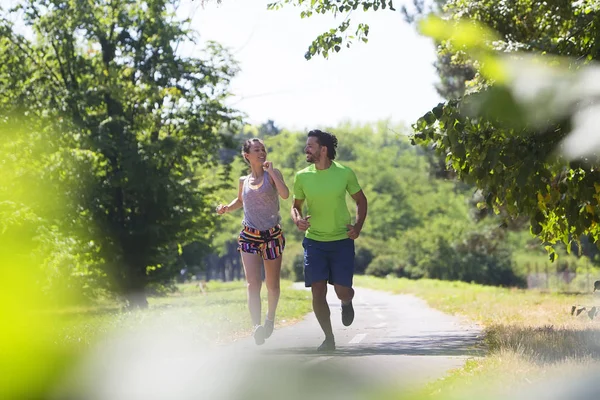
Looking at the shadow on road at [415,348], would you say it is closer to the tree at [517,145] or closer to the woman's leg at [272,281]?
the woman's leg at [272,281]

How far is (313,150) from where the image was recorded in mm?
8852

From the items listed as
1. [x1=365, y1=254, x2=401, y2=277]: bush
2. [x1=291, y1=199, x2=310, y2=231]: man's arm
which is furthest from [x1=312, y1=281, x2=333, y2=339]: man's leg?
[x1=365, y1=254, x2=401, y2=277]: bush

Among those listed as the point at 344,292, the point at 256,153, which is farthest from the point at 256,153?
the point at 344,292

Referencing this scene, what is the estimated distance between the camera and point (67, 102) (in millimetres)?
31656

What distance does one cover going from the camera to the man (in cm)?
883

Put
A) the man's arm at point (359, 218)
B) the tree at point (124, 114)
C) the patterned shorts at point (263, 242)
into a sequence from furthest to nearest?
the tree at point (124, 114)
the patterned shorts at point (263, 242)
the man's arm at point (359, 218)

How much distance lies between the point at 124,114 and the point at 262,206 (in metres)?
24.3

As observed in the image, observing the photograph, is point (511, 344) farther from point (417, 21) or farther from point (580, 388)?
point (417, 21)

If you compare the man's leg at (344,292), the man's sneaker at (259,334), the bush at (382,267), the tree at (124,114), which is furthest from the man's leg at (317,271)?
the bush at (382,267)

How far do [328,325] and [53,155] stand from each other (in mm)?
20474

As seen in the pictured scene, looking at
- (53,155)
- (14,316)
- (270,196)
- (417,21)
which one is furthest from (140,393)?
(53,155)

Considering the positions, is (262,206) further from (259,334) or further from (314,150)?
(259,334)

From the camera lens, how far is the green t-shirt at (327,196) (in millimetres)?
8820

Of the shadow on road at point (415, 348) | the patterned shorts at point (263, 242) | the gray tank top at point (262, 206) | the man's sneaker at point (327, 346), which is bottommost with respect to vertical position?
the shadow on road at point (415, 348)
